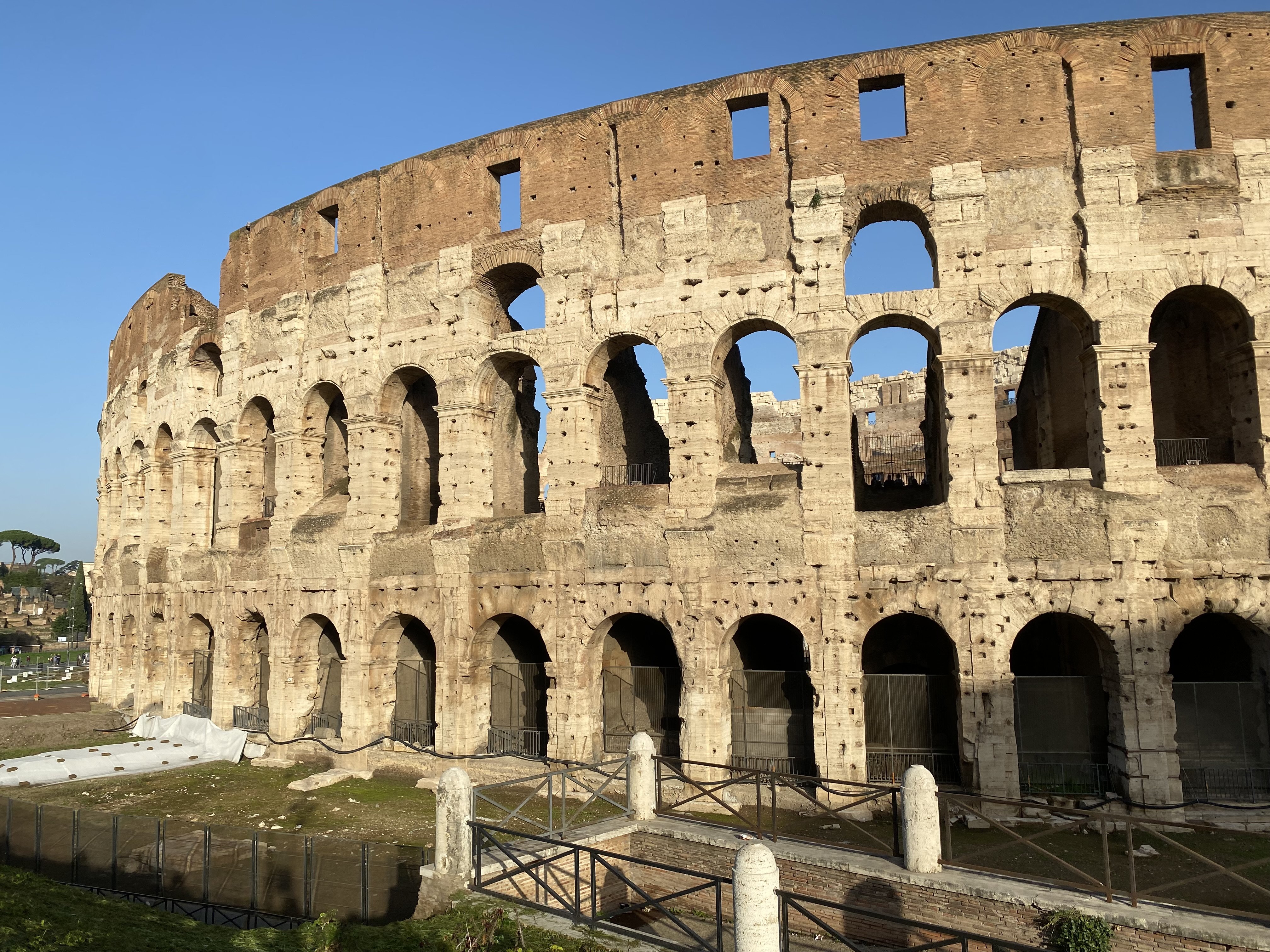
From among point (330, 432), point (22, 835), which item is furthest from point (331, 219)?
point (22, 835)

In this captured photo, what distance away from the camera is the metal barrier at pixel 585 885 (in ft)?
26.5

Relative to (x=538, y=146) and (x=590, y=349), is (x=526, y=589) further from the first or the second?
(x=538, y=146)

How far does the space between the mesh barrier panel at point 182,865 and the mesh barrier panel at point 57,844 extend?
14.7 inches

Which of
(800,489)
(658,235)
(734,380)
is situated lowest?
(800,489)

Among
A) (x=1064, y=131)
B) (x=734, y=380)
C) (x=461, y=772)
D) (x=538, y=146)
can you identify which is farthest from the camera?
(x=734, y=380)

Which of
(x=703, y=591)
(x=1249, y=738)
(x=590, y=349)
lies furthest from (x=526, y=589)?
(x=1249, y=738)

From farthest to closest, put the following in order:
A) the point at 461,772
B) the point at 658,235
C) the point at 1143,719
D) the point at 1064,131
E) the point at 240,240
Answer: the point at 240,240 → the point at 658,235 → the point at 1064,131 → the point at 1143,719 → the point at 461,772

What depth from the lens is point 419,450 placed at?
1905 centimetres

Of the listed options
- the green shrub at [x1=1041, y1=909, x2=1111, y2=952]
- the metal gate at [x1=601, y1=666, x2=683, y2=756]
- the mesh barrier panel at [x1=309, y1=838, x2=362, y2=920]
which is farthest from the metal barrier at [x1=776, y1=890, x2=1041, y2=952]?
the metal gate at [x1=601, y1=666, x2=683, y2=756]

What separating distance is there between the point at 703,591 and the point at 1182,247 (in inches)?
353

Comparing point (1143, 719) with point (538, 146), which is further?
point (538, 146)

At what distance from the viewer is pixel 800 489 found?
14008 millimetres

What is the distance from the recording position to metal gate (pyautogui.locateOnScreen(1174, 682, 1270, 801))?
12.6 metres

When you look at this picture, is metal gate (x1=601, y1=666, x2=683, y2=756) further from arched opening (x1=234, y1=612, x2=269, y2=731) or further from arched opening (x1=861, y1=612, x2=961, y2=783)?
arched opening (x1=234, y1=612, x2=269, y2=731)
